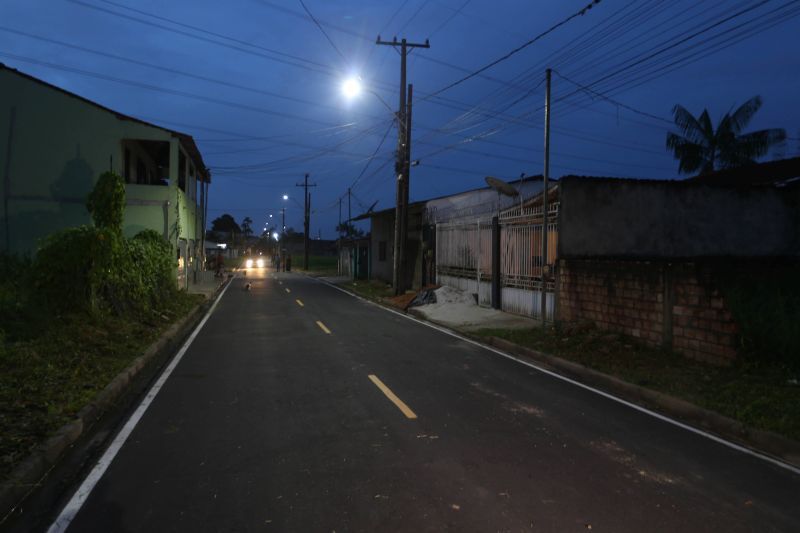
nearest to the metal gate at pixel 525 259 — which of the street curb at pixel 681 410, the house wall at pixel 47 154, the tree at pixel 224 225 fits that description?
the street curb at pixel 681 410

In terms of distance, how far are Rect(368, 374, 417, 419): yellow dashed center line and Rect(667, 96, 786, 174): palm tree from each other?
2422cm

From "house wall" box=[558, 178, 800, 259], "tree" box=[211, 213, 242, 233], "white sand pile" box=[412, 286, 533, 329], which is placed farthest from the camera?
"tree" box=[211, 213, 242, 233]

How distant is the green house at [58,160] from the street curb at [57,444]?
14869 millimetres

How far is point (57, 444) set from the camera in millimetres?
5094

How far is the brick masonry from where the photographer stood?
9039 millimetres

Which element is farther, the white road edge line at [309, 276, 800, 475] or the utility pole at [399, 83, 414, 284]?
the utility pole at [399, 83, 414, 284]

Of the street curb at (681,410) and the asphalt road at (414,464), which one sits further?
the street curb at (681,410)

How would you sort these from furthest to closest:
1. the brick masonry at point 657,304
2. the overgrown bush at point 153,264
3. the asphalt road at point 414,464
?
the overgrown bush at point 153,264 < the brick masonry at point 657,304 < the asphalt road at point 414,464

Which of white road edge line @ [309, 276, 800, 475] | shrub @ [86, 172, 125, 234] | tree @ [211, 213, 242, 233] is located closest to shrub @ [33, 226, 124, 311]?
shrub @ [86, 172, 125, 234]

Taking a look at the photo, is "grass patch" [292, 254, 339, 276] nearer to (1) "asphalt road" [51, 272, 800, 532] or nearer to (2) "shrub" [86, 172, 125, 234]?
(2) "shrub" [86, 172, 125, 234]

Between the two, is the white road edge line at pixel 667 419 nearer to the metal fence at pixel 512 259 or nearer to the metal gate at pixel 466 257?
the metal fence at pixel 512 259

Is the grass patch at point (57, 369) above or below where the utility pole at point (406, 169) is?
below

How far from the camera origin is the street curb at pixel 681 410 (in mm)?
5613

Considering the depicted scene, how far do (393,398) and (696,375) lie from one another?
469cm
